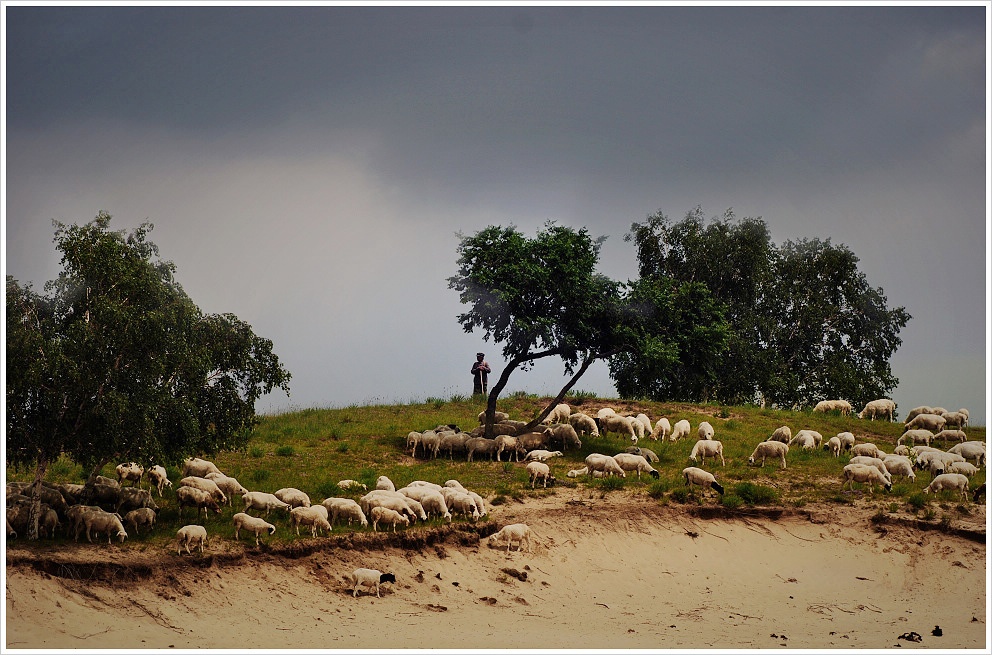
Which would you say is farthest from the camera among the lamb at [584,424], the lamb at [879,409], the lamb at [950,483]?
the lamb at [879,409]

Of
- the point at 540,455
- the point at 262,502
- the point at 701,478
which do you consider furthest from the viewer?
the point at 540,455

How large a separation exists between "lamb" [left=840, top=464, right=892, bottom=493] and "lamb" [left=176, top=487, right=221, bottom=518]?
18.2 metres

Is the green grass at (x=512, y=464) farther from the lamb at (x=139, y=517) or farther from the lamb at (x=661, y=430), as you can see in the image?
the lamb at (x=661, y=430)

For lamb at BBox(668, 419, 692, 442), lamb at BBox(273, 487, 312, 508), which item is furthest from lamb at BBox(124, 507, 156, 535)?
lamb at BBox(668, 419, 692, 442)

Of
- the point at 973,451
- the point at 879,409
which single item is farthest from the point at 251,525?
the point at 879,409

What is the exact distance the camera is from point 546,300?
108ft

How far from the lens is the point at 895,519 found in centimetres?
2572

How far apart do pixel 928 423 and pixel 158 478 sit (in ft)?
93.6

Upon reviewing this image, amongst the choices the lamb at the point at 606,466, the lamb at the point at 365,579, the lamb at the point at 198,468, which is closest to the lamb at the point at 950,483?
the lamb at the point at 606,466

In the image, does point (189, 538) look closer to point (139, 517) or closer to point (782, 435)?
point (139, 517)

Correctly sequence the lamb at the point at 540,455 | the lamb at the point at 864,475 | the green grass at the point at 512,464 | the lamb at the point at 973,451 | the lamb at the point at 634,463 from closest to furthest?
the green grass at the point at 512,464, the lamb at the point at 864,475, the lamb at the point at 634,463, the lamb at the point at 540,455, the lamb at the point at 973,451

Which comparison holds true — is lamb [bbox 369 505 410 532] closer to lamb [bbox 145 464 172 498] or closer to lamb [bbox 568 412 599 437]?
lamb [bbox 145 464 172 498]

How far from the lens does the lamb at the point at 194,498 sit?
74.6 ft

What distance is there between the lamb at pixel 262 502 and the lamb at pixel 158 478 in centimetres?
343
